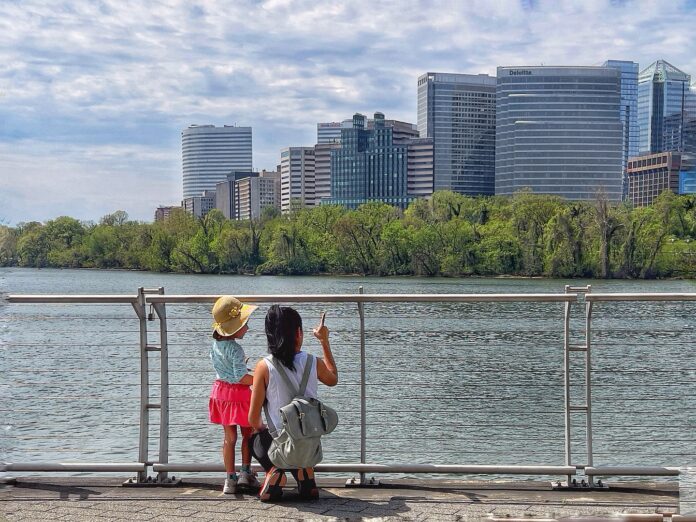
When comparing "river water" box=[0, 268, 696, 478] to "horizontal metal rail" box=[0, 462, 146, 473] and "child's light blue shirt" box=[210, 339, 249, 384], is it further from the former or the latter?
"child's light blue shirt" box=[210, 339, 249, 384]

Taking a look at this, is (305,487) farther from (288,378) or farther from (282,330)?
(282,330)

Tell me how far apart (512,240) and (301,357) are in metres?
96.0

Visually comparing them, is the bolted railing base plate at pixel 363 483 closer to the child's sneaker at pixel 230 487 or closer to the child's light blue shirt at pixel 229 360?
the child's sneaker at pixel 230 487

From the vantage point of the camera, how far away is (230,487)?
247 inches

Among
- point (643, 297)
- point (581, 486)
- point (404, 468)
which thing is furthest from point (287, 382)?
point (643, 297)

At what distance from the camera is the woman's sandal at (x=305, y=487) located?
19.9 ft

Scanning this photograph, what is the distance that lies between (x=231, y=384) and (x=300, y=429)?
2.62 feet

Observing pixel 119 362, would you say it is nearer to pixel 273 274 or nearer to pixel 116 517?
pixel 116 517

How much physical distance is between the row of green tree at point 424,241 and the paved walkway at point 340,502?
3227 inches

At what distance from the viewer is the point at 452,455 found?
53.3 feet

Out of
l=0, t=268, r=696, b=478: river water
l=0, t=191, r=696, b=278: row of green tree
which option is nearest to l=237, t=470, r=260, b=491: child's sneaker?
l=0, t=268, r=696, b=478: river water

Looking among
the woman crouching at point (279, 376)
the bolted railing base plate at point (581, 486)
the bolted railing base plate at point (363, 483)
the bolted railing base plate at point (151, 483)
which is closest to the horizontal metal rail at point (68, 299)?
the woman crouching at point (279, 376)

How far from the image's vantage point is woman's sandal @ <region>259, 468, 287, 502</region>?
237 inches

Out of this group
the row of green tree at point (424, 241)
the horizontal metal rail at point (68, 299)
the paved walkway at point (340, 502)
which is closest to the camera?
the paved walkway at point (340, 502)
